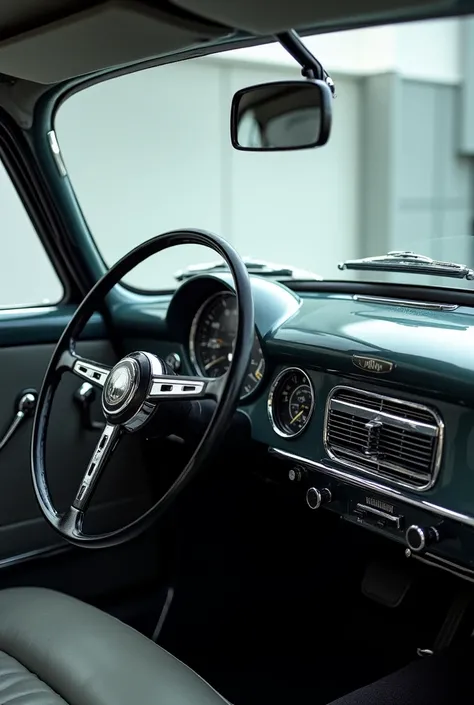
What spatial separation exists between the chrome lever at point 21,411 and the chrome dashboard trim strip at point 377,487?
75cm

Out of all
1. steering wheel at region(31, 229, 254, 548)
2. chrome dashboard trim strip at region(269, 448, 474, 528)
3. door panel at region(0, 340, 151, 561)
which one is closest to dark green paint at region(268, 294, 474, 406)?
chrome dashboard trim strip at region(269, 448, 474, 528)

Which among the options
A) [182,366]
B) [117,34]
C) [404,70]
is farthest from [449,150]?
[117,34]

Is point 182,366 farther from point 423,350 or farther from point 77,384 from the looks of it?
point 423,350

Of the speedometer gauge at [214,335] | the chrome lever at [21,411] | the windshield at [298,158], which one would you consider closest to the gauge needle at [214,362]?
the speedometer gauge at [214,335]

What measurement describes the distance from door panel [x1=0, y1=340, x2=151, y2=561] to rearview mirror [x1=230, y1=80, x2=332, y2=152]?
89 cm

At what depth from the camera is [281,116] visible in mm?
2113

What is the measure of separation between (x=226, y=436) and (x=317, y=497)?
31 cm

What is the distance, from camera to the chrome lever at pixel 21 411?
2562 millimetres

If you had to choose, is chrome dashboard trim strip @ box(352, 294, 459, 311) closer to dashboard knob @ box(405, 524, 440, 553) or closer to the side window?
dashboard knob @ box(405, 524, 440, 553)

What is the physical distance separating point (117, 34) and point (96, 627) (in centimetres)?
112

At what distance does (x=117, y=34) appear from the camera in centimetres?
161

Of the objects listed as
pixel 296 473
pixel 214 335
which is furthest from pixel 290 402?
pixel 214 335

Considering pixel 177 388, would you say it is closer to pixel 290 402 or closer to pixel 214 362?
pixel 290 402

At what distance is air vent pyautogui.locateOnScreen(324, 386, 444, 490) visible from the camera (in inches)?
75.2
